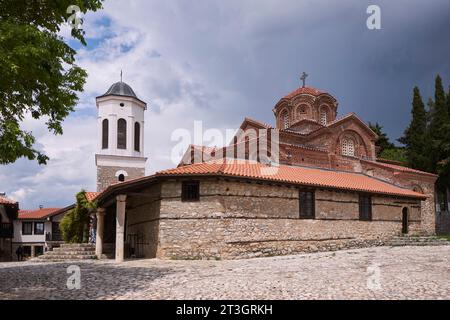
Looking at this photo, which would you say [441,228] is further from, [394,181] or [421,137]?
[394,181]

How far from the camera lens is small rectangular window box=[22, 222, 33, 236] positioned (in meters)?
42.2

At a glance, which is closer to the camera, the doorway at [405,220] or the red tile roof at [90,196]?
the red tile roof at [90,196]

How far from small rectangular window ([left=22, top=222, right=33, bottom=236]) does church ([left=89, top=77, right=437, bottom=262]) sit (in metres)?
19.1

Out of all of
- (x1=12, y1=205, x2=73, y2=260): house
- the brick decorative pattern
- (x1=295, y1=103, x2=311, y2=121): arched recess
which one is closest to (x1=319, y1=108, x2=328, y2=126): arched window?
(x1=295, y1=103, x2=311, y2=121): arched recess

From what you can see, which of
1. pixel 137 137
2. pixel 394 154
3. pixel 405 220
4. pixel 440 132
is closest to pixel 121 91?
pixel 137 137

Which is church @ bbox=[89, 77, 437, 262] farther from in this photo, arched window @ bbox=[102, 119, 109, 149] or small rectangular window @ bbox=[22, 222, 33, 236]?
small rectangular window @ bbox=[22, 222, 33, 236]

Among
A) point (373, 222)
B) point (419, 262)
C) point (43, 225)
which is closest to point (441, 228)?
point (373, 222)

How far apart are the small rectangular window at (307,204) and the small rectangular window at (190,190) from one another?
16.3 feet

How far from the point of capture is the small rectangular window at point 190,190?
16172mm

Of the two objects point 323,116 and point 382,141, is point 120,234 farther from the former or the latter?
point 382,141

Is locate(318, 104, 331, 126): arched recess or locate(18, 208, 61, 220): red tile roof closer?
locate(318, 104, 331, 126): arched recess

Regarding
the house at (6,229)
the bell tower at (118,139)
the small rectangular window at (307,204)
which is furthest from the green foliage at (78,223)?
the small rectangular window at (307,204)

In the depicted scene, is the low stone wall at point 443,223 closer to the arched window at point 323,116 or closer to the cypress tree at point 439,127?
the cypress tree at point 439,127

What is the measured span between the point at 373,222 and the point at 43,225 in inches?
1324
